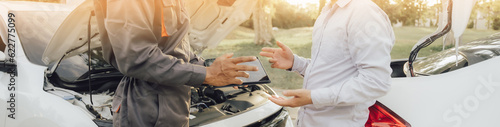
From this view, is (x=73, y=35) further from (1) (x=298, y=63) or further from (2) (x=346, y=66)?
(2) (x=346, y=66)

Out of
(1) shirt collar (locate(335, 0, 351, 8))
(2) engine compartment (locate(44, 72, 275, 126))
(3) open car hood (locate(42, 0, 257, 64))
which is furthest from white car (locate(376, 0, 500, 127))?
(3) open car hood (locate(42, 0, 257, 64))

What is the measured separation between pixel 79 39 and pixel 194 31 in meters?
0.99

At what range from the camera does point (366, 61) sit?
127 cm

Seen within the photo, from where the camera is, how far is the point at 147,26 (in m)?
1.35

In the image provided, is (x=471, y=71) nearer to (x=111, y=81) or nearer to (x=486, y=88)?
(x=486, y=88)

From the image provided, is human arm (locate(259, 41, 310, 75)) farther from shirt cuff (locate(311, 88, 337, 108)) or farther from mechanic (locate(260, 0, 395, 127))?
shirt cuff (locate(311, 88, 337, 108))

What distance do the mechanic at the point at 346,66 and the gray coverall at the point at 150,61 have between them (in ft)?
1.40

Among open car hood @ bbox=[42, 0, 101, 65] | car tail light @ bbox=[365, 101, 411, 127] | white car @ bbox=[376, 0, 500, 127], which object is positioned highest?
open car hood @ bbox=[42, 0, 101, 65]

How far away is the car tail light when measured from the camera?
1.60 m

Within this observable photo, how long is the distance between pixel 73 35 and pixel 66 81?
0.79 metres

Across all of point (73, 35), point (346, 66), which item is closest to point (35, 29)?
point (73, 35)

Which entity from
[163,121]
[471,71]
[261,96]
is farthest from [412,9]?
[163,121]

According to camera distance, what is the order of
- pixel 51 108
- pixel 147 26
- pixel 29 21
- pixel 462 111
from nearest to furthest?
pixel 147 26
pixel 462 111
pixel 51 108
pixel 29 21

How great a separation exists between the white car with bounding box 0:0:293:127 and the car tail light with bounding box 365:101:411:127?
0.81 metres
